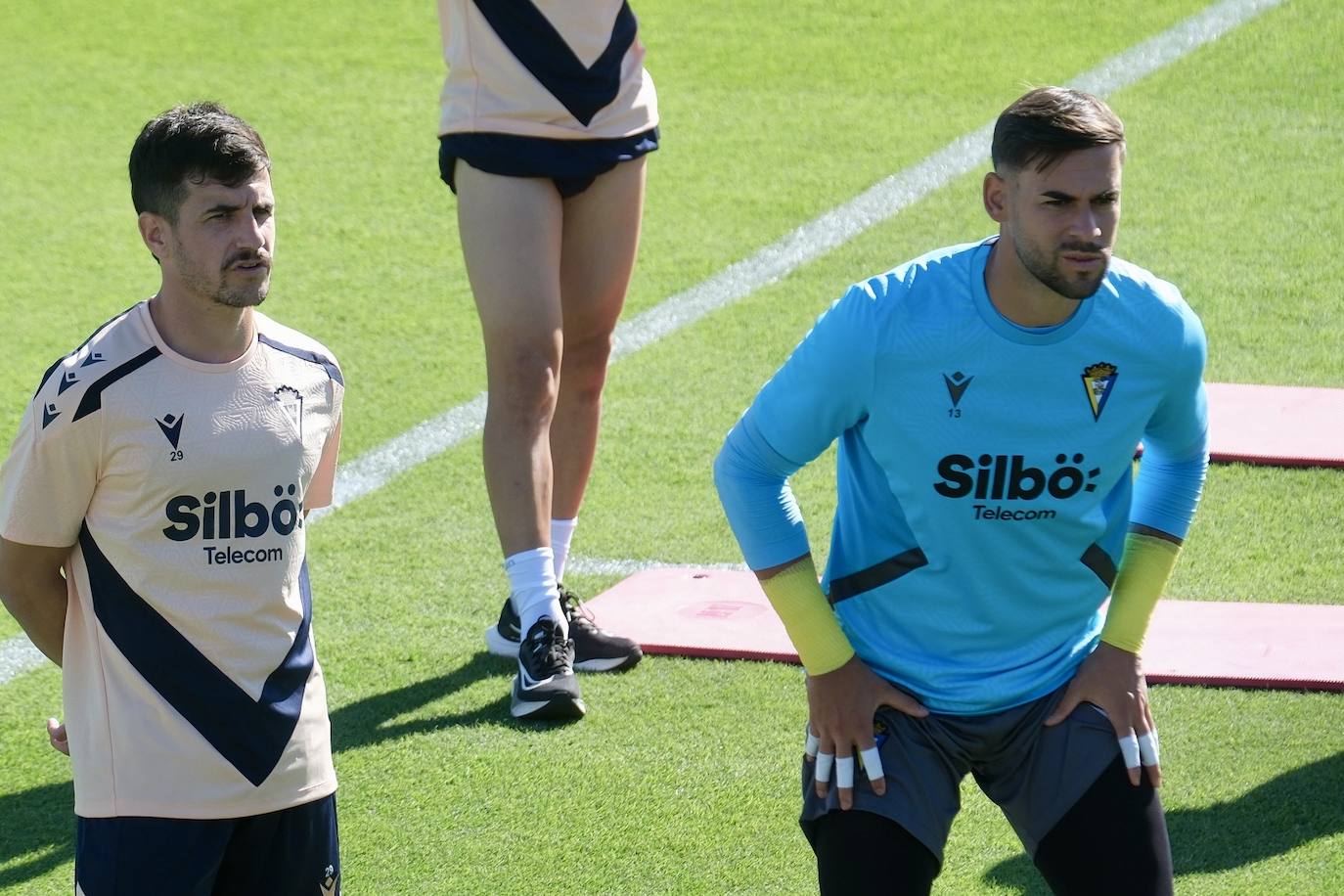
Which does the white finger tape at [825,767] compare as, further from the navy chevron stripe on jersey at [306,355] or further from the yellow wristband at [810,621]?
the navy chevron stripe on jersey at [306,355]

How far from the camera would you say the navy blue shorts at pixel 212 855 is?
9.99 ft

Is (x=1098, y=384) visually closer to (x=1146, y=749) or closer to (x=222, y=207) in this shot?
(x=1146, y=749)

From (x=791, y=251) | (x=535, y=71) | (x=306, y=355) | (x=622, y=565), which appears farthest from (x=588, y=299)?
(x=791, y=251)

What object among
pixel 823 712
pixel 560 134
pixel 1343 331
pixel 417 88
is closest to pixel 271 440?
pixel 823 712

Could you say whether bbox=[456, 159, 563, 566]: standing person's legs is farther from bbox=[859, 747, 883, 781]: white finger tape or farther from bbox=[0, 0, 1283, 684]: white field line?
bbox=[859, 747, 883, 781]: white finger tape

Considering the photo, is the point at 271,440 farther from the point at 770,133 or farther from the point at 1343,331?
the point at 770,133

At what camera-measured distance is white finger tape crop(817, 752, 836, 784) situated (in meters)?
3.21

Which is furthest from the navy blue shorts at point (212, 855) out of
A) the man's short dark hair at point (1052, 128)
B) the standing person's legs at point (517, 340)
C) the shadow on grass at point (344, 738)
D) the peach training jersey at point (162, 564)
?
the standing person's legs at point (517, 340)

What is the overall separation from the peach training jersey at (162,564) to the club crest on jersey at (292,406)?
25 mm

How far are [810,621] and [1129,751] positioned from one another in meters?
0.57

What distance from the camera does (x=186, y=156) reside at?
10.3 ft

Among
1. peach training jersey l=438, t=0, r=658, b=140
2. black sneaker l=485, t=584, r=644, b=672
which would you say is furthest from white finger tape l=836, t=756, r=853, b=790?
peach training jersey l=438, t=0, r=658, b=140

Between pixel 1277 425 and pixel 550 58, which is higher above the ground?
pixel 550 58

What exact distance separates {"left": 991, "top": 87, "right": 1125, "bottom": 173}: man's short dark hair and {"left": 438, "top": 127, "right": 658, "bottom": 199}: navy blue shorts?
2.04m
